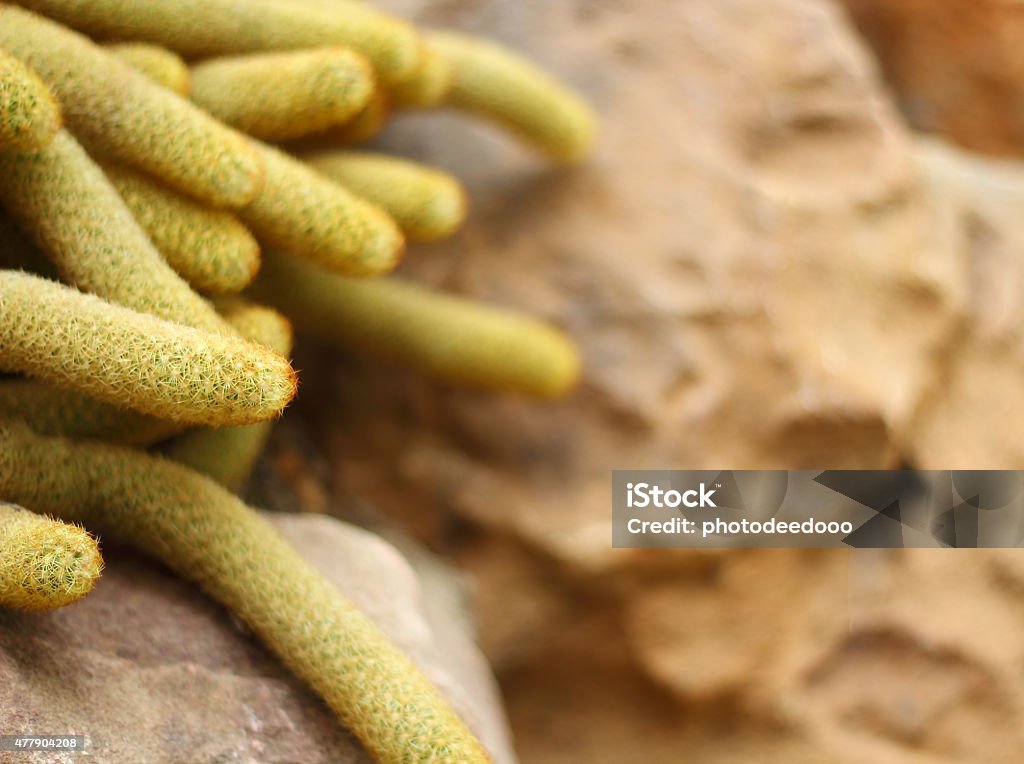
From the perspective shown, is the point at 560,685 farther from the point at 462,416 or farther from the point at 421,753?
the point at 421,753

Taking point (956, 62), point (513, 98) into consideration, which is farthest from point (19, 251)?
point (956, 62)

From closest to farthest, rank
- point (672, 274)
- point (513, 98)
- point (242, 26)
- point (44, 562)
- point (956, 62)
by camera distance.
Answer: point (44, 562) → point (242, 26) → point (513, 98) → point (672, 274) → point (956, 62)

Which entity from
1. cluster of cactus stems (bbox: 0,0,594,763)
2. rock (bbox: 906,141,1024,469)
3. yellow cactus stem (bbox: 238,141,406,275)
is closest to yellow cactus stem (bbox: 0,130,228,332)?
cluster of cactus stems (bbox: 0,0,594,763)

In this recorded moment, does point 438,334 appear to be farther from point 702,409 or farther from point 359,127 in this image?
point 702,409

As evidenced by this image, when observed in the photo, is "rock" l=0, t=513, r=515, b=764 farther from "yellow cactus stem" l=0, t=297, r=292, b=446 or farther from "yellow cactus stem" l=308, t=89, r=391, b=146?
"yellow cactus stem" l=308, t=89, r=391, b=146

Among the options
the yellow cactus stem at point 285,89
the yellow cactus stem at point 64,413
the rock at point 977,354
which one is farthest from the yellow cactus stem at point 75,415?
the rock at point 977,354

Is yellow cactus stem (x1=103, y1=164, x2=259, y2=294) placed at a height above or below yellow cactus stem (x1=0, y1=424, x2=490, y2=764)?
above

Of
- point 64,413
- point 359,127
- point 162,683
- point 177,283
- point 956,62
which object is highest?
point 956,62
